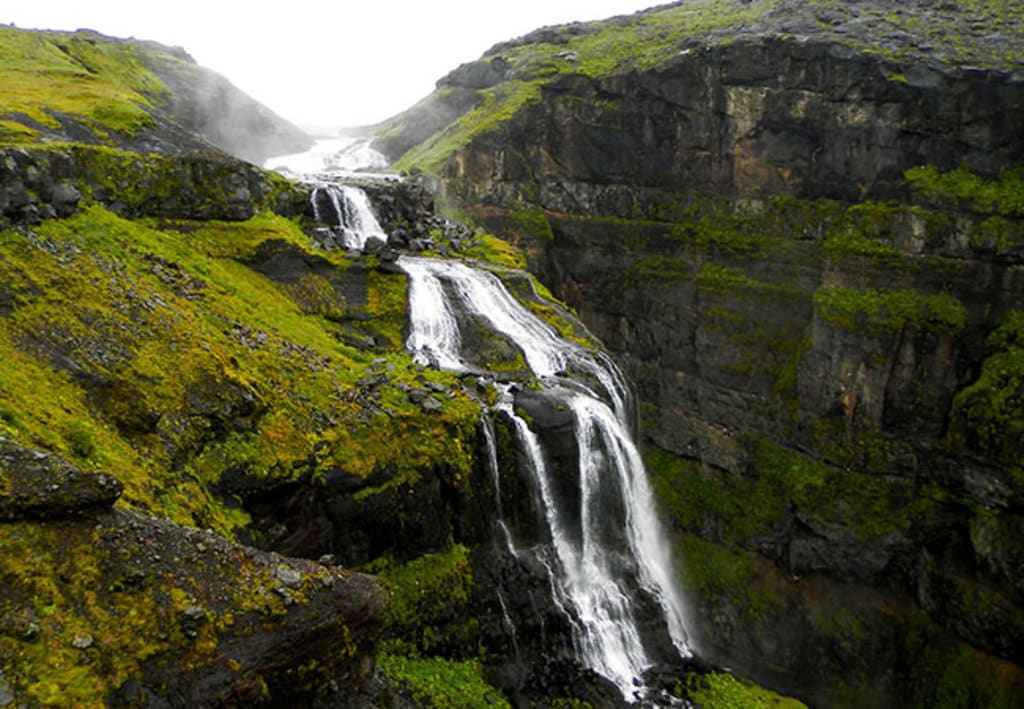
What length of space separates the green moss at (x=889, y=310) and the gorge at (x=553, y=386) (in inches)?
5.0

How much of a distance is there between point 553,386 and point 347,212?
1390 centimetres

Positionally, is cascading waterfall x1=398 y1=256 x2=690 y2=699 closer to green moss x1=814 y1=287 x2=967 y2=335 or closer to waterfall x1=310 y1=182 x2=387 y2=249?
waterfall x1=310 y1=182 x2=387 y2=249

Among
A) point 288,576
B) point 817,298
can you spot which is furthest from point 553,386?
point 817,298

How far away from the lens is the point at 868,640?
24.4 meters

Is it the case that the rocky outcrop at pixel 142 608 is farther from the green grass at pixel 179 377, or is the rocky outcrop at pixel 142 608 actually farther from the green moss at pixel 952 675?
the green moss at pixel 952 675

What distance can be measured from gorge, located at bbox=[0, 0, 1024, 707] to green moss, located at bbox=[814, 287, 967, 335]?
0.42 ft

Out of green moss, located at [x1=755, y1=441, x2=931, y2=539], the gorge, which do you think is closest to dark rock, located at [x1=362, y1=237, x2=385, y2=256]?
the gorge

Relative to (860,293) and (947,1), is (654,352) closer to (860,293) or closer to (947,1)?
(860,293)

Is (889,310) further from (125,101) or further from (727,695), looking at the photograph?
(125,101)

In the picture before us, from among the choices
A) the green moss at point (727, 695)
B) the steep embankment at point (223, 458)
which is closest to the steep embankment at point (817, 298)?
the green moss at point (727, 695)

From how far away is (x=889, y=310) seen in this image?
87.1 ft

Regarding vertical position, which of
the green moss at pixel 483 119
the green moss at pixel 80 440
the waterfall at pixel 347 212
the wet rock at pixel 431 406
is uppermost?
the green moss at pixel 483 119

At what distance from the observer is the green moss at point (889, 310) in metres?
25.8

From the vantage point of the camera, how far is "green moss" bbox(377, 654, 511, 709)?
12.8 metres
